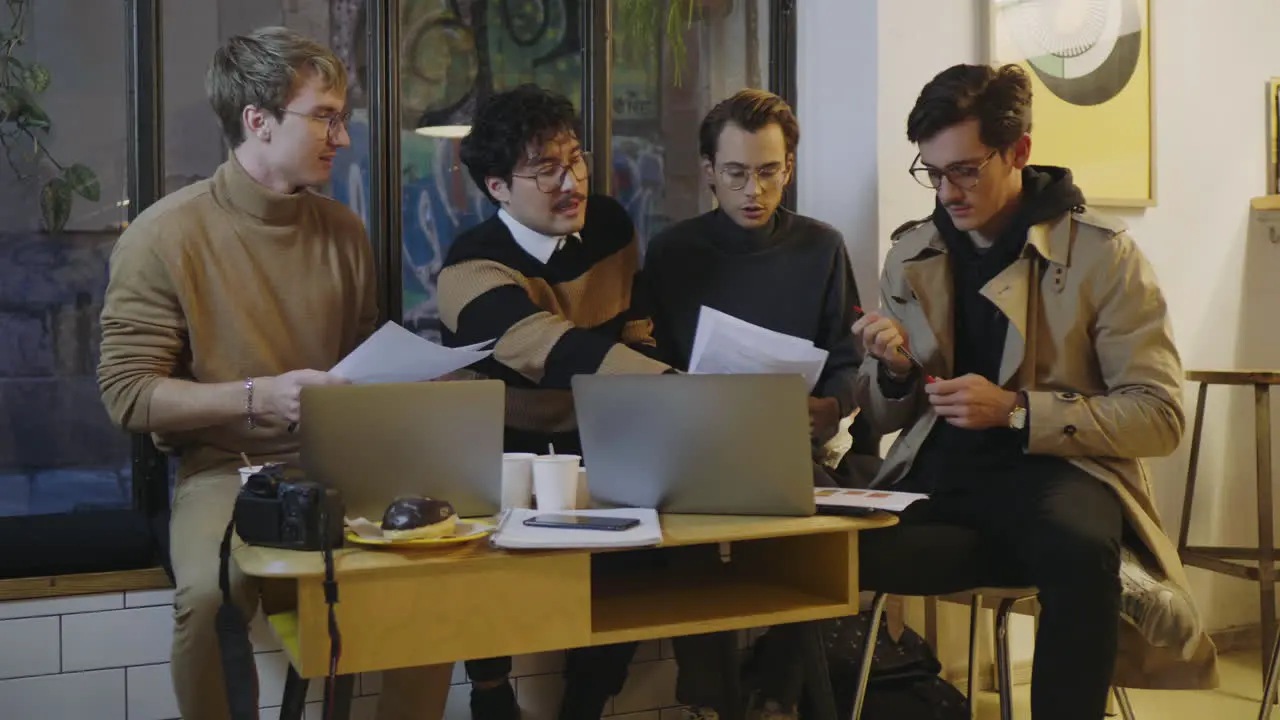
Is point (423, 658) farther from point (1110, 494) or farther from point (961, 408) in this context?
point (1110, 494)

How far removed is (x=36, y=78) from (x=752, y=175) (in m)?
1.47

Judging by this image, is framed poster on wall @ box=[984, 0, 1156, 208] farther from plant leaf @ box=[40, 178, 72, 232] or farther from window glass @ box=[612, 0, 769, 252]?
plant leaf @ box=[40, 178, 72, 232]

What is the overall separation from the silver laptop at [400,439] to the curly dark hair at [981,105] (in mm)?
1098

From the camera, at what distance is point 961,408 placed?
2104 mm

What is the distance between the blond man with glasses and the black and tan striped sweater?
0.25 m

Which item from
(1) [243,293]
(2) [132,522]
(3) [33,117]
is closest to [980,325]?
(1) [243,293]

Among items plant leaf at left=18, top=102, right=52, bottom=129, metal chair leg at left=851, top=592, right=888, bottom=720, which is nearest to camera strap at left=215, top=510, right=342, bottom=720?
metal chair leg at left=851, top=592, right=888, bottom=720

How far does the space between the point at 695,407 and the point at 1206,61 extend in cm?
239

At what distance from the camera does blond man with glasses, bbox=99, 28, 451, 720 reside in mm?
2082

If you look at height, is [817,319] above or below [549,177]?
below

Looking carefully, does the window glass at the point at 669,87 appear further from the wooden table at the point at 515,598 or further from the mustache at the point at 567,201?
the wooden table at the point at 515,598

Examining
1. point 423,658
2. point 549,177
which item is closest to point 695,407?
point 423,658

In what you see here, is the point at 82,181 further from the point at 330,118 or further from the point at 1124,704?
the point at 1124,704

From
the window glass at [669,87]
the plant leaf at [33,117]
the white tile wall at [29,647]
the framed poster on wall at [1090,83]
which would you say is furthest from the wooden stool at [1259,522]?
the plant leaf at [33,117]
